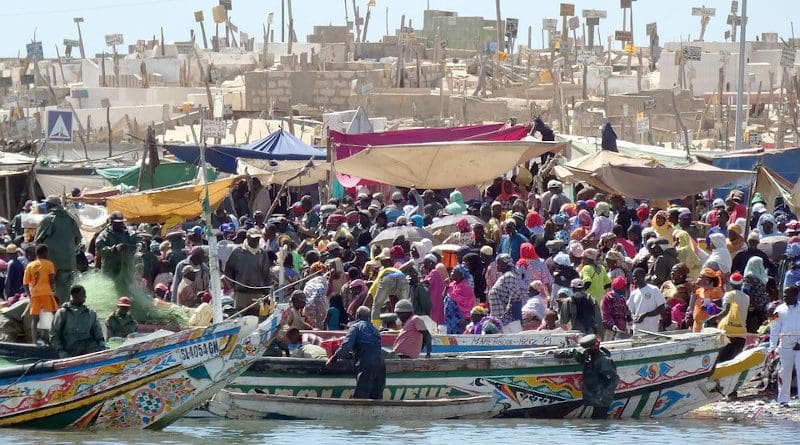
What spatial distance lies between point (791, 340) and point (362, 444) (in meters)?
4.05

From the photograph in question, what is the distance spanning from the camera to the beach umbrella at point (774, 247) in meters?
16.4

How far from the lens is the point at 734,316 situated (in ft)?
47.9

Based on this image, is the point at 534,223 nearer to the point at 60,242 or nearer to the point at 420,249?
the point at 420,249

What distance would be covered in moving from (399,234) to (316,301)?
2.11m

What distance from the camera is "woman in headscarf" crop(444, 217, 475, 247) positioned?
1741 cm

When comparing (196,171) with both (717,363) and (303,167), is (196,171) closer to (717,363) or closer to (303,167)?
(303,167)

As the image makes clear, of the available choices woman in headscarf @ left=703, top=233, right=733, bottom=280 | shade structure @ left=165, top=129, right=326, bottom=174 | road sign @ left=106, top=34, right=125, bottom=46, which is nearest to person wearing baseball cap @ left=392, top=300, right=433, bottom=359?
woman in headscarf @ left=703, top=233, right=733, bottom=280

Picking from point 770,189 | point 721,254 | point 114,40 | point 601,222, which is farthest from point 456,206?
point 114,40

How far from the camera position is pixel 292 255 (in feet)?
55.4

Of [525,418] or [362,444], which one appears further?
[525,418]

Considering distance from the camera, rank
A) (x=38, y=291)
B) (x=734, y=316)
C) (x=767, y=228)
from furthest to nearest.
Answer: (x=767, y=228) < (x=734, y=316) < (x=38, y=291)

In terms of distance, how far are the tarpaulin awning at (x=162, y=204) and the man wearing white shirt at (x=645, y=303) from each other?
24.7 ft

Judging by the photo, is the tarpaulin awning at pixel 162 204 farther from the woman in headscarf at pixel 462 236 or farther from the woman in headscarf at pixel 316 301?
the woman in headscarf at pixel 316 301

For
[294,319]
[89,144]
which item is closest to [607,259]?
[294,319]
